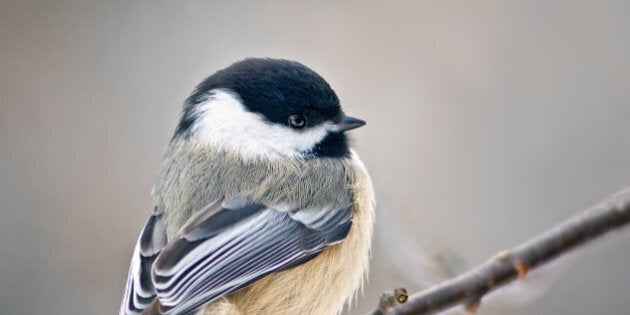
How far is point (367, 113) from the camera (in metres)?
3.41

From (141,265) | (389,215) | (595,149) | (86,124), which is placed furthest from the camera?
(86,124)

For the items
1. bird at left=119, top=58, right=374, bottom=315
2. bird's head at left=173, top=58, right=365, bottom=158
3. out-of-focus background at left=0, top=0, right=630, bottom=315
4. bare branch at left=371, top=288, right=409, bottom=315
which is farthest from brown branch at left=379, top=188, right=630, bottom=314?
out-of-focus background at left=0, top=0, right=630, bottom=315

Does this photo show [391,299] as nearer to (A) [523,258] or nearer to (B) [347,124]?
(A) [523,258]

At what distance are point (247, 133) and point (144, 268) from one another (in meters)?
0.47

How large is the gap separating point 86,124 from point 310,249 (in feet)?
5.92

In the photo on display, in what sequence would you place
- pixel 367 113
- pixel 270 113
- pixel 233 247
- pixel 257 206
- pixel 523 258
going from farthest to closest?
pixel 367 113
pixel 270 113
pixel 257 206
pixel 233 247
pixel 523 258

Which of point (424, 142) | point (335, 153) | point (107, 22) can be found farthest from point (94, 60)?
point (335, 153)

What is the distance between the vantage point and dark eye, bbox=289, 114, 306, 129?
7.13ft

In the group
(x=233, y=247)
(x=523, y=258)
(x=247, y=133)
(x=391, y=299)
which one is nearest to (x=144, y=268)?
(x=233, y=247)

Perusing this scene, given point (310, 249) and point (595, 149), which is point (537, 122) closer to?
point (595, 149)

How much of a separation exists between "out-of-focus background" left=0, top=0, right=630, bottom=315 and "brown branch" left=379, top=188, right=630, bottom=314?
1251 mm

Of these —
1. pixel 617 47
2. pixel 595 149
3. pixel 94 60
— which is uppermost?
pixel 94 60

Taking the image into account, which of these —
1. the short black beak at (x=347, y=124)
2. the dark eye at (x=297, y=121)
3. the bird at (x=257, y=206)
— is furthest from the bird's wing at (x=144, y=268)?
the short black beak at (x=347, y=124)

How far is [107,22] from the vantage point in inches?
147
